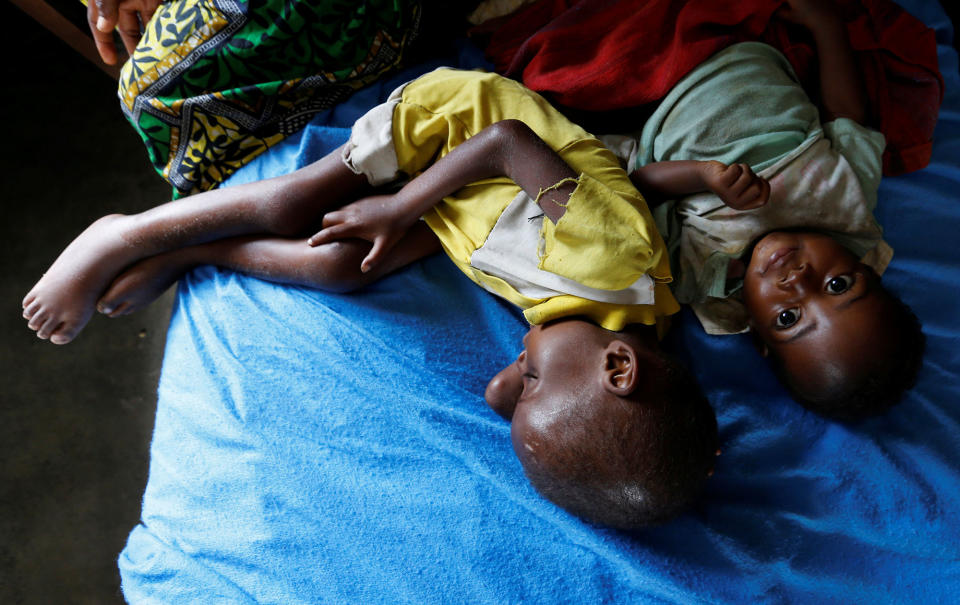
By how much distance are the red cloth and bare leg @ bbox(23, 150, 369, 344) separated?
0.48 meters

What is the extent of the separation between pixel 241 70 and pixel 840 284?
118 centimetres

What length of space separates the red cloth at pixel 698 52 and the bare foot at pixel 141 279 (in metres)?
0.82

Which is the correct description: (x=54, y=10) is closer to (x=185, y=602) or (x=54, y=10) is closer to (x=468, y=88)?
(x=468, y=88)

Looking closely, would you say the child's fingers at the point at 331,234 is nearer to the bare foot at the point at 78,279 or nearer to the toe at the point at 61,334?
the bare foot at the point at 78,279

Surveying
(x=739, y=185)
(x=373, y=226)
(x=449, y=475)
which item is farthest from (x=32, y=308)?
(x=739, y=185)

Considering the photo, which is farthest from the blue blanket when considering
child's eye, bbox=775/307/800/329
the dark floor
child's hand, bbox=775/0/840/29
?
the dark floor

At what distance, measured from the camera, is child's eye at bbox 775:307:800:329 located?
1.11 m

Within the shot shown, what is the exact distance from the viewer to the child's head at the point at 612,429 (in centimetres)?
97

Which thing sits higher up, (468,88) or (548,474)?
(468,88)

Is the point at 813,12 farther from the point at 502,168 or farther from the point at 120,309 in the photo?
the point at 120,309

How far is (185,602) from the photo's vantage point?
1.12 meters

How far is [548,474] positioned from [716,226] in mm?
536

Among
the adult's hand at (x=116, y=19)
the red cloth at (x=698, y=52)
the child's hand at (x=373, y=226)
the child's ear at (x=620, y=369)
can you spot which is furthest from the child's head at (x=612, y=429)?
the adult's hand at (x=116, y=19)

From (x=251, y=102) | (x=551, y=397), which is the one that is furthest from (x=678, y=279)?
(x=251, y=102)
